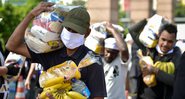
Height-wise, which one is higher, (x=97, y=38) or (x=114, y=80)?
Answer: (x=97, y=38)

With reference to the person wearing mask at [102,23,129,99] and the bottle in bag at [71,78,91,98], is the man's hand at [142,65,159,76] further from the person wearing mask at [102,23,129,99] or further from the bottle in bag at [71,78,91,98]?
the bottle in bag at [71,78,91,98]

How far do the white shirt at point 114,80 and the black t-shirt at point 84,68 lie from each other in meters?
2.91

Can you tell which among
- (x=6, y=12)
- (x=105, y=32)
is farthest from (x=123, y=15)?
(x=105, y=32)

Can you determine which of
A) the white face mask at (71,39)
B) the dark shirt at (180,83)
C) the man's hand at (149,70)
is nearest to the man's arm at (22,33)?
the white face mask at (71,39)

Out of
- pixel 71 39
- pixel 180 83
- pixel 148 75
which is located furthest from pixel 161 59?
pixel 180 83

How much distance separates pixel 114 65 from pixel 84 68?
3.28 metres

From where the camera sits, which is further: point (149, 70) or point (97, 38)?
point (97, 38)

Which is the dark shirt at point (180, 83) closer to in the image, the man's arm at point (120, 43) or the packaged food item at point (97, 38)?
the packaged food item at point (97, 38)

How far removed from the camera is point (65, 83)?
4984mm

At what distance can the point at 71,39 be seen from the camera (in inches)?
198

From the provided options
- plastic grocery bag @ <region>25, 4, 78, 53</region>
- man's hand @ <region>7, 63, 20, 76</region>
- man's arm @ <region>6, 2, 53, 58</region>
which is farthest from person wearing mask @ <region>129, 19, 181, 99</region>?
man's arm @ <region>6, 2, 53, 58</region>

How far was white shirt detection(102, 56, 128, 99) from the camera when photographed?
26.4 feet

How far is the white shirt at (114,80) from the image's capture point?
26.4 ft

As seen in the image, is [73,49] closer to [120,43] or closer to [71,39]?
[71,39]
